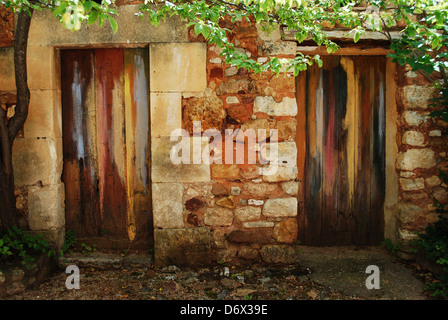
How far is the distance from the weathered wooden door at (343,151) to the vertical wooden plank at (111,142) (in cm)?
184

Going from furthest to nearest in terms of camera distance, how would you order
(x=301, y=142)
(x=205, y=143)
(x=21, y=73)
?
(x=301, y=142) → (x=205, y=143) → (x=21, y=73)

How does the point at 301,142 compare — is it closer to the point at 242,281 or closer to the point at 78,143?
the point at 242,281

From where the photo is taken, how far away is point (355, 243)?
3.68 meters

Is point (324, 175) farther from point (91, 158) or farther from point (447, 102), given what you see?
point (91, 158)

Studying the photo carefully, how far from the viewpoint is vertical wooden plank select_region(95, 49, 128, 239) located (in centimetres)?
336

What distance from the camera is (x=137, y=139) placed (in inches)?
134

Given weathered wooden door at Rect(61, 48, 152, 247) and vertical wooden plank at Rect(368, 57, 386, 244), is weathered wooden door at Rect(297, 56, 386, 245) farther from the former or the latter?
weathered wooden door at Rect(61, 48, 152, 247)

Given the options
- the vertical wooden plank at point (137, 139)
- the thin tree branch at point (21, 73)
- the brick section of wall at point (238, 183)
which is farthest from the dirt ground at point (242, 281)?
the thin tree branch at point (21, 73)

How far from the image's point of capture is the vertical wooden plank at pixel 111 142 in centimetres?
336

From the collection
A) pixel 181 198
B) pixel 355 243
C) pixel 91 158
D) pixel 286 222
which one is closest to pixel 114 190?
pixel 91 158

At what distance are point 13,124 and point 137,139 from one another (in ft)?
3.50

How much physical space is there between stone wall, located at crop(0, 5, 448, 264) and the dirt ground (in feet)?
0.63

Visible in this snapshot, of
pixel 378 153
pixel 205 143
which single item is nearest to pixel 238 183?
pixel 205 143

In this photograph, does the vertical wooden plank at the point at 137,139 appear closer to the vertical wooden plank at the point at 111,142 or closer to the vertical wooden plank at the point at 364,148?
the vertical wooden plank at the point at 111,142
